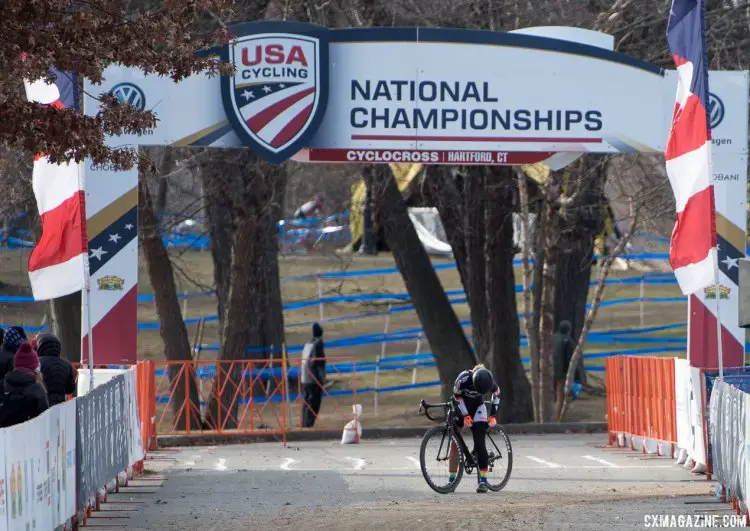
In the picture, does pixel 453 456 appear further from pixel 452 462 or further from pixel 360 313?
pixel 360 313

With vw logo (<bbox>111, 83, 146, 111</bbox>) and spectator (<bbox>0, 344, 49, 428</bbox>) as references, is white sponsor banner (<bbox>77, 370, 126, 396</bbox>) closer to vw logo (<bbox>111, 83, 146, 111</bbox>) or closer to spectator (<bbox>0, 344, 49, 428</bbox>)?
vw logo (<bbox>111, 83, 146, 111</bbox>)

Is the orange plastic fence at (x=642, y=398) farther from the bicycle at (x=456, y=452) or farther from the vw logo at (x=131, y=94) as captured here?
the vw logo at (x=131, y=94)

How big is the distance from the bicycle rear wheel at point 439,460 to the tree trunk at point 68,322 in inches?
455

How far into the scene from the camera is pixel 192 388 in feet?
79.4

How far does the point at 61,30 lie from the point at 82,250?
323 centimetres

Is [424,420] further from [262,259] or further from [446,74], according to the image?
[446,74]

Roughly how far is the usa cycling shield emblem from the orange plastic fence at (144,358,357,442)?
12.0 ft

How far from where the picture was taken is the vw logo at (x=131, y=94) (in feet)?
55.4

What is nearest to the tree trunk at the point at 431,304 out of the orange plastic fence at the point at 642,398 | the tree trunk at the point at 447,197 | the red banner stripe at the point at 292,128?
the tree trunk at the point at 447,197

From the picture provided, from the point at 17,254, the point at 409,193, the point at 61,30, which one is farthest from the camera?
the point at 17,254

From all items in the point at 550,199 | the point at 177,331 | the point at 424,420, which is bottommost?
the point at 424,420

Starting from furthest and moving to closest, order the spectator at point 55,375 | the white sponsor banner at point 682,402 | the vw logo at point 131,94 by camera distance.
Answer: the vw logo at point 131,94
the white sponsor banner at point 682,402
the spectator at point 55,375

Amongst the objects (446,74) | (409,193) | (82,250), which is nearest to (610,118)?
(446,74)

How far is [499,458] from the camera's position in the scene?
14.7 m
